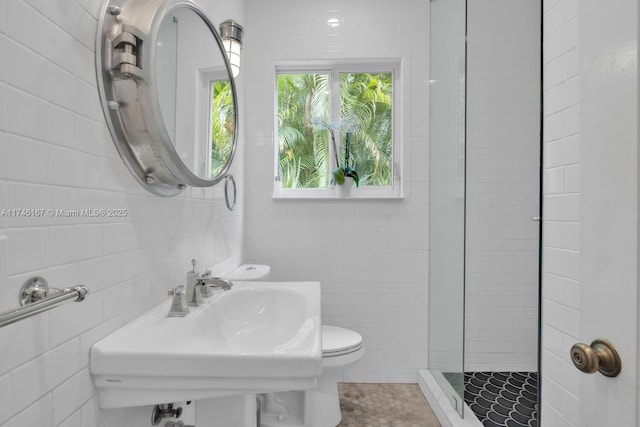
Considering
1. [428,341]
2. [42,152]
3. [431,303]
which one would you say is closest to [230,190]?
[42,152]

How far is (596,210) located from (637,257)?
11 centimetres

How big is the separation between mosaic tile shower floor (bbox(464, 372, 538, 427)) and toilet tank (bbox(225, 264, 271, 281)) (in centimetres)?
132

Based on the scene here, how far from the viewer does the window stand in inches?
93.5

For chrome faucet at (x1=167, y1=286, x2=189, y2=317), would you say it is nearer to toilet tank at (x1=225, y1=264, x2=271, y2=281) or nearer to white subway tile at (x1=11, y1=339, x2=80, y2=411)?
white subway tile at (x1=11, y1=339, x2=80, y2=411)

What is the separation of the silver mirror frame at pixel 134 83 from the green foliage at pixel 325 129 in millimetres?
1417

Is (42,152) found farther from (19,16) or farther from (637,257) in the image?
(637,257)

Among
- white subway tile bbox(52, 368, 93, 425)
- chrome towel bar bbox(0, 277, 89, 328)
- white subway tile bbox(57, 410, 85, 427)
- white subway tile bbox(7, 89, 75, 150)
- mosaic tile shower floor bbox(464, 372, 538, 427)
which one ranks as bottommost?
mosaic tile shower floor bbox(464, 372, 538, 427)

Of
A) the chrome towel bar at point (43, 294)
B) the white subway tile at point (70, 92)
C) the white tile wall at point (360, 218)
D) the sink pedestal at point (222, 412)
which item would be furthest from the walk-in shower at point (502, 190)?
the chrome towel bar at point (43, 294)

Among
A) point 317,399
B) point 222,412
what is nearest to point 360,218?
point 317,399

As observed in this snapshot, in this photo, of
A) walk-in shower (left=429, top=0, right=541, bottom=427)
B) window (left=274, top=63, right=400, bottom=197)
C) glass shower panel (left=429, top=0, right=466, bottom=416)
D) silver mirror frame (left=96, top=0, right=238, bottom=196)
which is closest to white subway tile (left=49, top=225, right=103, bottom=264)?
silver mirror frame (left=96, top=0, right=238, bottom=196)

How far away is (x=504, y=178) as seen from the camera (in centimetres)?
231

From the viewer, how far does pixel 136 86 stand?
887 millimetres

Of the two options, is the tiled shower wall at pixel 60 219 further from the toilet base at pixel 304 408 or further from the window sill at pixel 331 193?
the window sill at pixel 331 193

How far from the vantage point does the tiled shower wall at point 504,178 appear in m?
2.29
